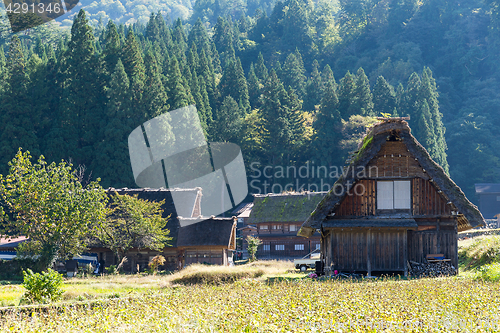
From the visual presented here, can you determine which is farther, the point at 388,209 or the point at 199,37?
the point at 199,37

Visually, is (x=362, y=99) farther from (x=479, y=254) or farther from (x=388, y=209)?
(x=388, y=209)

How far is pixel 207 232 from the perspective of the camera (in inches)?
1510

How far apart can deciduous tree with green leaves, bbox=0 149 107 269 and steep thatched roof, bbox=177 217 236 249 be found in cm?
891

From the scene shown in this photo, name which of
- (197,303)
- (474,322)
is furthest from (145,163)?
(474,322)

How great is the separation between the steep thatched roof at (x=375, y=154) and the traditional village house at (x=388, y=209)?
40 mm

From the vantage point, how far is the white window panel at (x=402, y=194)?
22.6 m

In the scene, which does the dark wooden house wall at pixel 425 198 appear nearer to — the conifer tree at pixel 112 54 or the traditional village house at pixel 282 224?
the traditional village house at pixel 282 224

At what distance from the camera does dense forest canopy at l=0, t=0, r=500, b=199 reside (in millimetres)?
60156

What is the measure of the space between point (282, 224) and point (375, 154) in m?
32.1

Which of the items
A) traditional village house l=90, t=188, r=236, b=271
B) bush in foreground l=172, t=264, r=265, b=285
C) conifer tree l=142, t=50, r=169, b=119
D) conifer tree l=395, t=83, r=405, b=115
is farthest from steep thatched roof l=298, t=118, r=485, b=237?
conifer tree l=395, t=83, r=405, b=115

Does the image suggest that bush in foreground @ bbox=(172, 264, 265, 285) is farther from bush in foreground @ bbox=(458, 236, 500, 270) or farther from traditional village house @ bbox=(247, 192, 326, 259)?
traditional village house @ bbox=(247, 192, 326, 259)

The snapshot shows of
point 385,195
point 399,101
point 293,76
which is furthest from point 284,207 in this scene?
point 293,76

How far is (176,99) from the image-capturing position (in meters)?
68.1

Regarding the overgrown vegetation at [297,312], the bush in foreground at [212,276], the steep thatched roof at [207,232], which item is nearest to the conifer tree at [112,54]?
the steep thatched roof at [207,232]
